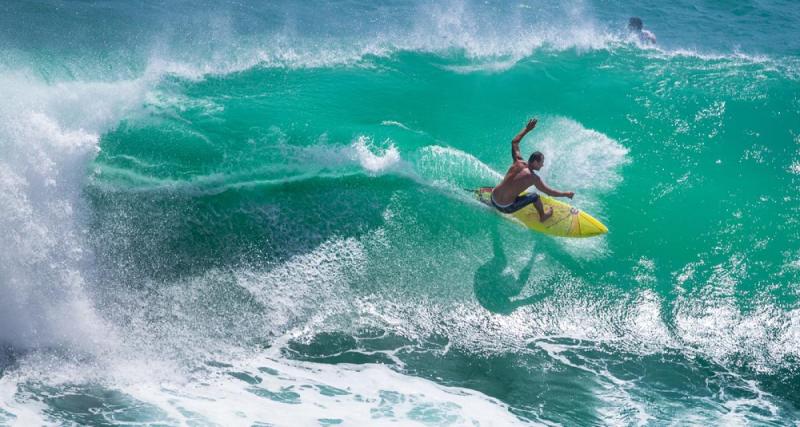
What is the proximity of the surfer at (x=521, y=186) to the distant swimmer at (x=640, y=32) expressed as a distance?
8.33 m

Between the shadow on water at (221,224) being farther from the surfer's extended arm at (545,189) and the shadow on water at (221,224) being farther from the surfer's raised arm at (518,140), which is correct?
the surfer's extended arm at (545,189)

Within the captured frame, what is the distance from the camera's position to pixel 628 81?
14773 mm

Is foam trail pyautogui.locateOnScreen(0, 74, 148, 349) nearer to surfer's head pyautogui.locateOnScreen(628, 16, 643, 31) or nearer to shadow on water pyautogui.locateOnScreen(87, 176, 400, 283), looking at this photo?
shadow on water pyautogui.locateOnScreen(87, 176, 400, 283)

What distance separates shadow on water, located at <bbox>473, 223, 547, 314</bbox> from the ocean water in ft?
0.18

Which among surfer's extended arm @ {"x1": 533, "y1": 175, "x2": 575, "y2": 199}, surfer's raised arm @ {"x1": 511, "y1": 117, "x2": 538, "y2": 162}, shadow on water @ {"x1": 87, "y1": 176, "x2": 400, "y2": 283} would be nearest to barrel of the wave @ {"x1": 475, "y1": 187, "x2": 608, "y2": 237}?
surfer's extended arm @ {"x1": 533, "y1": 175, "x2": 575, "y2": 199}

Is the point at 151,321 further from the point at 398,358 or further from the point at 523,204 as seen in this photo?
the point at 523,204

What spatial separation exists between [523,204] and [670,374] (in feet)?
11.6

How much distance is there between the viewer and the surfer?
32.3 ft

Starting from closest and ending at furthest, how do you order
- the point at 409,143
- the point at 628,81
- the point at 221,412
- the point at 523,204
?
the point at 221,412 < the point at 523,204 < the point at 409,143 < the point at 628,81

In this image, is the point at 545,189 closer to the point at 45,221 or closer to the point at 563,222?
the point at 563,222

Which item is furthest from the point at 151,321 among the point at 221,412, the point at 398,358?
the point at 398,358

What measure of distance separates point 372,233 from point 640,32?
35.9 feet

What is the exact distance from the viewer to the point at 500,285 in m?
10.1

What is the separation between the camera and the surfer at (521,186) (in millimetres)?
9836
